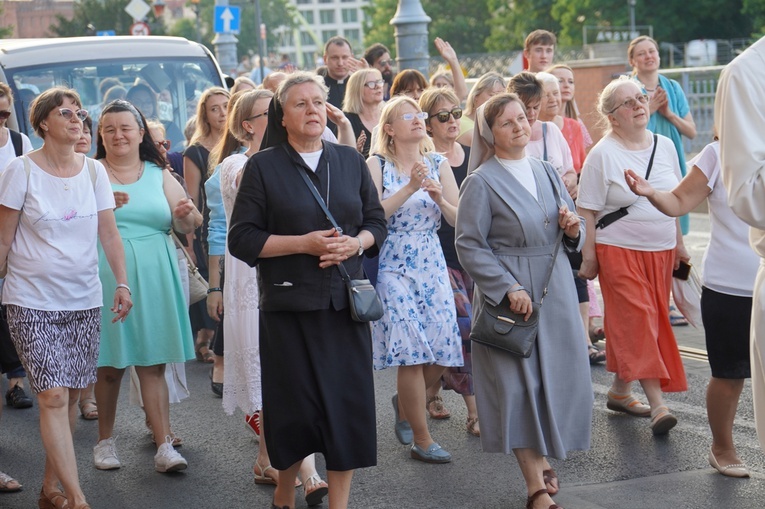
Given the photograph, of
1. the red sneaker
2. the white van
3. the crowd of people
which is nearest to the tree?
the white van

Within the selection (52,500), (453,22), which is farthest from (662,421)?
(453,22)

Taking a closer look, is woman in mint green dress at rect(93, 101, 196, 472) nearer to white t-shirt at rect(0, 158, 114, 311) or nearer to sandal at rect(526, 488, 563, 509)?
white t-shirt at rect(0, 158, 114, 311)

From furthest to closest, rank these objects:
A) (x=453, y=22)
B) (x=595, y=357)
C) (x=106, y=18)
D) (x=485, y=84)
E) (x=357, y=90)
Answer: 1. (x=453, y=22)
2. (x=106, y=18)
3. (x=357, y=90)
4. (x=595, y=357)
5. (x=485, y=84)

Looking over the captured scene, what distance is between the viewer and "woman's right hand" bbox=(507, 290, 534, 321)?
5582 mm

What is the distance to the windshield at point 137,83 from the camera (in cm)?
1227

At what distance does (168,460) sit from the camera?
21.3 feet

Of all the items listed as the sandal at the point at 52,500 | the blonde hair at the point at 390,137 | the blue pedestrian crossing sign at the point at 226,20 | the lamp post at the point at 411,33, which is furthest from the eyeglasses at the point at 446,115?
the blue pedestrian crossing sign at the point at 226,20

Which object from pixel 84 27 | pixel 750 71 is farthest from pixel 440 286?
pixel 84 27

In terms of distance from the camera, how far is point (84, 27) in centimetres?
4375

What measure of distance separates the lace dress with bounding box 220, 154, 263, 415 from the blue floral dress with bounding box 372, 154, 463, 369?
700 mm

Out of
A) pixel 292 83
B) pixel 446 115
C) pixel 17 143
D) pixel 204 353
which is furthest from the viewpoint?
pixel 204 353

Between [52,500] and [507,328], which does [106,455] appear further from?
[507,328]

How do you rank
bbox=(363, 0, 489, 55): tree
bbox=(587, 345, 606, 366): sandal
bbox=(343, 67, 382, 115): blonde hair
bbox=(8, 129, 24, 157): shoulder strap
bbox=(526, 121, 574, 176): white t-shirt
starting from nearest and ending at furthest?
bbox=(8, 129, 24, 157): shoulder strap
bbox=(526, 121, 574, 176): white t-shirt
bbox=(587, 345, 606, 366): sandal
bbox=(343, 67, 382, 115): blonde hair
bbox=(363, 0, 489, 55): tree

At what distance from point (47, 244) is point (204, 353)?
3.88m
